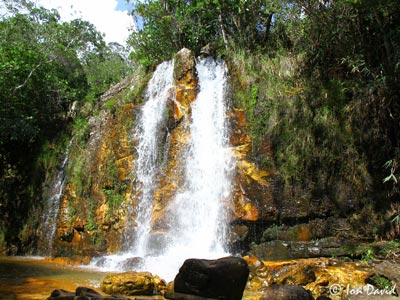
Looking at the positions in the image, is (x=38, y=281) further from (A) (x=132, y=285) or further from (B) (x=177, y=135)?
(B) (x=177, y=135)

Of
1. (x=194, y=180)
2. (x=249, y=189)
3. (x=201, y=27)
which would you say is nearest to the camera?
(x=249, y=189)

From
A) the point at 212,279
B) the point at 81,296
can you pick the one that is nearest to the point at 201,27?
the point at 212,279

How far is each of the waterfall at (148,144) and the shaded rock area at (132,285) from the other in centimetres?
377

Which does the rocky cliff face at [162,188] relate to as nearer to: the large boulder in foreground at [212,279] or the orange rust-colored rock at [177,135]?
the orange rust-colored rock at [177,135]

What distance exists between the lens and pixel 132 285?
233 inches

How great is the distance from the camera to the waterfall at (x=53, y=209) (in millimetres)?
12131

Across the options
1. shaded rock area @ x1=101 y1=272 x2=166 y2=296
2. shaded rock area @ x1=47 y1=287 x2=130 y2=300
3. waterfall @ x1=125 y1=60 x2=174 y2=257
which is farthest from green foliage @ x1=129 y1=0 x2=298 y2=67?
shaded rock area @ x1=47 y1=287 x2=130 y2=300

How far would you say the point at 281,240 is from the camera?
8977 mm

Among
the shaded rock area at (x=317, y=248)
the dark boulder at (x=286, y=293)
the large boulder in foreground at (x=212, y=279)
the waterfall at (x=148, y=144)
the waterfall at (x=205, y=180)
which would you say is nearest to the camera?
the dark boulder at (x=286, y=293)

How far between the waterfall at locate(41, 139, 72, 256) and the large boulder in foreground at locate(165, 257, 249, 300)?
7.99m

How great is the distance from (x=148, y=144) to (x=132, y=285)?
6594 mm

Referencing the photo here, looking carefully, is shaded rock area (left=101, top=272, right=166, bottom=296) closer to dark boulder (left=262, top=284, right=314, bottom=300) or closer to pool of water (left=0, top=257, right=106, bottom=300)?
pool of water (left=0, top=257, right=106, bottom=300)

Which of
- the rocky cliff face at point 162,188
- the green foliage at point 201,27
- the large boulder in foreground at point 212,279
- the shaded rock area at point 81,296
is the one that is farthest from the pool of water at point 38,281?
the green foliage at point 201,27

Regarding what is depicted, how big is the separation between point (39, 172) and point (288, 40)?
34.4 ft
